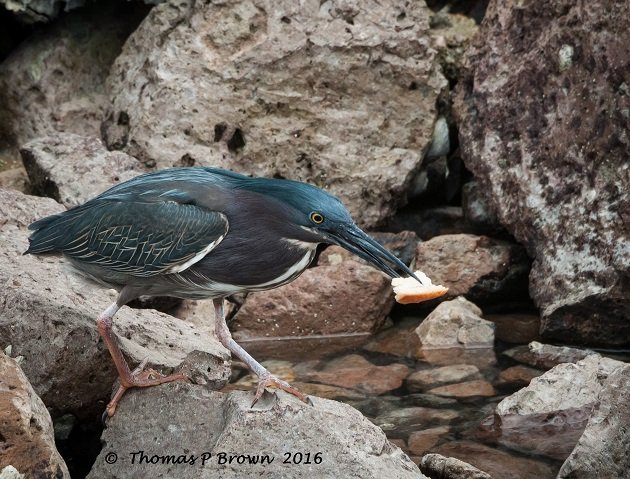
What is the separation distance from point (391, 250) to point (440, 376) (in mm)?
1421

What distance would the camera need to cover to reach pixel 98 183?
7320 millimetres

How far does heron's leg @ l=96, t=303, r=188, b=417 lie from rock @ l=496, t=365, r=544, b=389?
2456mm

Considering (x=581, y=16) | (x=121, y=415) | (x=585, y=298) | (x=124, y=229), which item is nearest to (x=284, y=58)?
(x=581, y=16)

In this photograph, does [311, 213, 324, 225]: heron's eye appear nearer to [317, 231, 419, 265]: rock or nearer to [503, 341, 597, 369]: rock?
[503, 341, 597, 369]: rock

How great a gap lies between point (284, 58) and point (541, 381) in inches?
138

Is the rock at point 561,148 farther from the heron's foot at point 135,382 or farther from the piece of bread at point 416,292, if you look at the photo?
the heron's foot at point 135,382

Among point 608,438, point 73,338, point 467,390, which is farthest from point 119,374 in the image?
point 467,390

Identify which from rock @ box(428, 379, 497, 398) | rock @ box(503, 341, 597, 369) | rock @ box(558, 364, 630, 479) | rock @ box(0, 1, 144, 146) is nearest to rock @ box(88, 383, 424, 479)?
rock @ box(558, 364, 630, 479)

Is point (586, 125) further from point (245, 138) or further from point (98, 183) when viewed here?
point (98, 183)

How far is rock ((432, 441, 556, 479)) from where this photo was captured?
17.8ft

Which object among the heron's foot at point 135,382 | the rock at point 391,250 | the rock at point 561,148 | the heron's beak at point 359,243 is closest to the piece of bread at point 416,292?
the heron's beak at point 359,243

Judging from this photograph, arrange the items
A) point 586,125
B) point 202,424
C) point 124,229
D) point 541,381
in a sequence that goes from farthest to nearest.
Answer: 1. point 586,125
2. point 541,381
3. point 124,229
4. point 202,424

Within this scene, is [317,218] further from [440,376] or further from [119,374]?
[440,376]

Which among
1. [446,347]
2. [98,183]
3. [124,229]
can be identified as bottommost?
[446,347]
